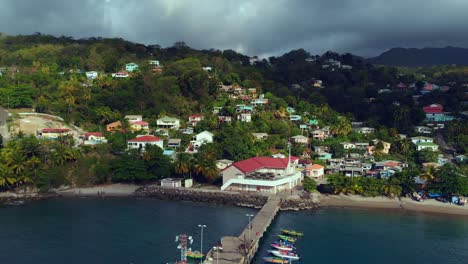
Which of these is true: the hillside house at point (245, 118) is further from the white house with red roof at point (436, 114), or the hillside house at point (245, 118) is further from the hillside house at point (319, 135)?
the white house with red roof at point (436, 114)

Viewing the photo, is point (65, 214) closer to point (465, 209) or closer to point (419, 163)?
point (465, 209)

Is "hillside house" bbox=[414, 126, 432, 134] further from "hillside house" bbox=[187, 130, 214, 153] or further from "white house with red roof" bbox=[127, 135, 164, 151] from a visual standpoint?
"white house with red roof" bbox=[127, 135, 164, 151]

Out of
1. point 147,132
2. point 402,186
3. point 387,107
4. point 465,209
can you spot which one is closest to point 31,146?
point 147,132

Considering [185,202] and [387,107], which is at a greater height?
[387,107]

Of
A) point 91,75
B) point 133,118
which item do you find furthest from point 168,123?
point 91,75

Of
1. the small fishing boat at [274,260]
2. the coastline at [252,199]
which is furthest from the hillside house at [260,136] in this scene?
the small fishing boat at [274,260]

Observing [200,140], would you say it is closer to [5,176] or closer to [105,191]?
[105,191]
